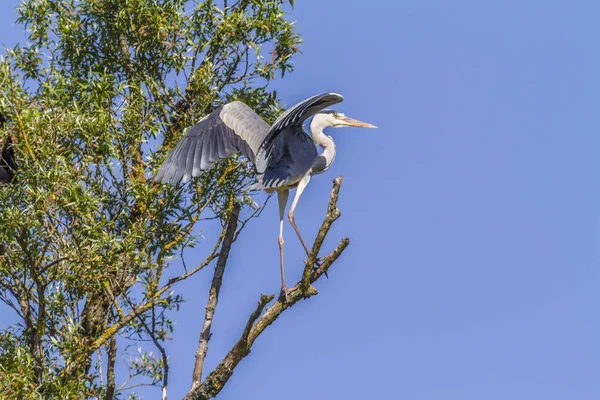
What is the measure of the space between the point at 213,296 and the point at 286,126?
1.33 metres

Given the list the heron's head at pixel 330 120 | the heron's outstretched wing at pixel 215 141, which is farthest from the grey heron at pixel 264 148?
the heron's head at pixel 330 120

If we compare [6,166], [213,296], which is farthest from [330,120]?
[6,166]


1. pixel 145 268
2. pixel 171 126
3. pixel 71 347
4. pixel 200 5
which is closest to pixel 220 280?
pixel 145 268

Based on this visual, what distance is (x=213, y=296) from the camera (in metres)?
6.99

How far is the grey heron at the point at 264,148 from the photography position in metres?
7.21

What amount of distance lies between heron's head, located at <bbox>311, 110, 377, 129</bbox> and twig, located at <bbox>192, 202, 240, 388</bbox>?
1.23 meters

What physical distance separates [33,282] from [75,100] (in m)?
1.42

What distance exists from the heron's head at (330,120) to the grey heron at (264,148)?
0.81 feet

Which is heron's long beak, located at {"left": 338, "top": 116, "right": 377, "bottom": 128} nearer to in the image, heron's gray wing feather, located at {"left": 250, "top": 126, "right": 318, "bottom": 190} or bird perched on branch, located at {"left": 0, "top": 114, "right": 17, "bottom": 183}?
heron's gray wing feather, located at {"left": 250, "top": 126, "right": 318, "bottom": 190}

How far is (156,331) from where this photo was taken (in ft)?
24.8

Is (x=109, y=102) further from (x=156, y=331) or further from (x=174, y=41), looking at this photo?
(x=156, y=331)

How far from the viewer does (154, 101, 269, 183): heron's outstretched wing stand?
7.20 meters

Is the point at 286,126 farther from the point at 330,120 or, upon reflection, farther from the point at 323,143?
the point at 330,120

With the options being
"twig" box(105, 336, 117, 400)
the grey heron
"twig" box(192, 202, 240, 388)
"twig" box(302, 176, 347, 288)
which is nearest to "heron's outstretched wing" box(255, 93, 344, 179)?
the grey heron
